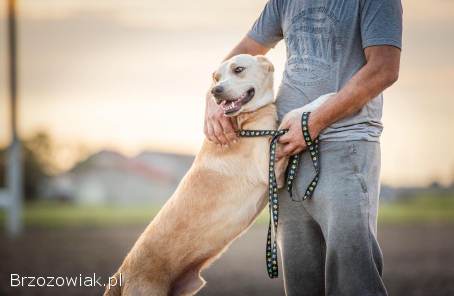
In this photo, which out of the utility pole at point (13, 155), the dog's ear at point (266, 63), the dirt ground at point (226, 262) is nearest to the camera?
the dog's ear at point (266, 63)

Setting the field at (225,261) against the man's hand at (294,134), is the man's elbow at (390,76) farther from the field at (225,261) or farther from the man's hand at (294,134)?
the field at (225,261)

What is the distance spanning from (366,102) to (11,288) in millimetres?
5292

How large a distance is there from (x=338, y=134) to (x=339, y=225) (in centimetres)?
39

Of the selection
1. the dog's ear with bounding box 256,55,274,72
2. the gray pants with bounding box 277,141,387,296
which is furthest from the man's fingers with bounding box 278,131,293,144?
the dog's ear with bounding box 256,55,274,72

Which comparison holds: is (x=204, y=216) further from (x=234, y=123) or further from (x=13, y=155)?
(x=13, y=155)

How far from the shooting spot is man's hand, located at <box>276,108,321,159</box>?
2727 millimetres

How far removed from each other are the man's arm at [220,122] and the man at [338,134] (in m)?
0.28

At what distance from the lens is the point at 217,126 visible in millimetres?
3109

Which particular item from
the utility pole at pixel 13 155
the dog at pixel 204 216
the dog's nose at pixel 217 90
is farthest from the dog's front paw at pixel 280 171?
the utility pole at pixel 13 155

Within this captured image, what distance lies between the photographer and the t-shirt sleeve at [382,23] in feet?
8.43

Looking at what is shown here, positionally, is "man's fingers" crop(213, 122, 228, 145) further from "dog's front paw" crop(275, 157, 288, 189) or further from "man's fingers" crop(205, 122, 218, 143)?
"dog's front paw" crop(275, 157, 288, 189)

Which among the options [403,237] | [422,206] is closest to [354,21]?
[403,237]

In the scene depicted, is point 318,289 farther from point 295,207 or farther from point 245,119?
point 245,119

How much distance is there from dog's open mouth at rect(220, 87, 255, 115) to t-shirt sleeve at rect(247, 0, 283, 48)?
308mm
